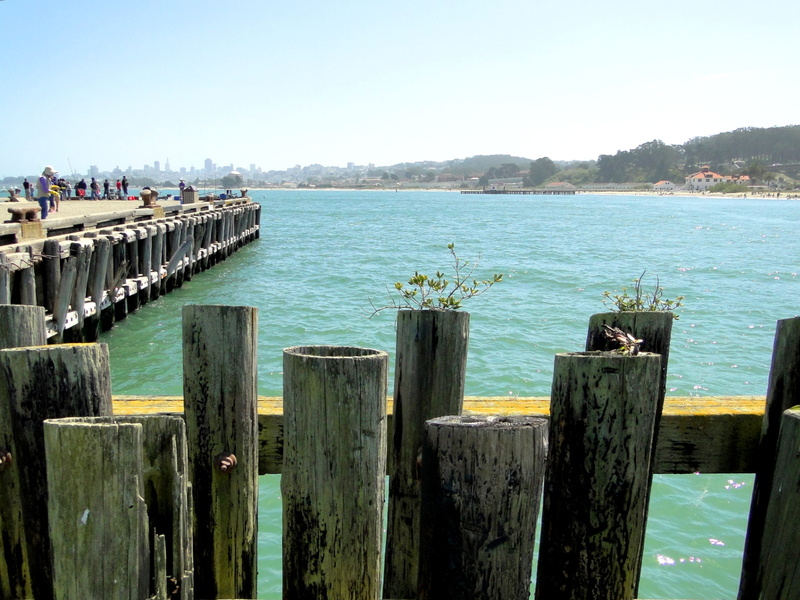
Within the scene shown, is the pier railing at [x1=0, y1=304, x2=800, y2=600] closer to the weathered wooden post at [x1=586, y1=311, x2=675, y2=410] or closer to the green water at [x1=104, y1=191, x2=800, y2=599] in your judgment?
the weathered wooden post at [x1=586, y1=311, x2=675, y2=410]

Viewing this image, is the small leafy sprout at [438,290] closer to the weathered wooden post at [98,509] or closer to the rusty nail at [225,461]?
the rusty nail at [225,461]

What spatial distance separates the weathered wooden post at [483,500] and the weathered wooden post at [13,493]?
4.50 ft

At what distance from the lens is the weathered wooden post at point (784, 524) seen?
80.0 inches

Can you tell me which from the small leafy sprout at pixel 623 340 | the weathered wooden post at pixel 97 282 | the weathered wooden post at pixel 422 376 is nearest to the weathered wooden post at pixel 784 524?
the small leafy sprout at pixel 623 340

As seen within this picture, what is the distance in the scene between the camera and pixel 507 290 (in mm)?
22281

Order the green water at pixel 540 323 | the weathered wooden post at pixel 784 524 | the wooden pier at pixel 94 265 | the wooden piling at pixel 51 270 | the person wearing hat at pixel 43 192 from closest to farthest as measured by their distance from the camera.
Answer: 1. the weathered wooden post at pixel 784 524
2. the green water at pixel 540 323
3. the wooden pier at pixel 94 265
4. the wooden piling at pixel 51 270
5. the person wearing hat at pixel 43 192

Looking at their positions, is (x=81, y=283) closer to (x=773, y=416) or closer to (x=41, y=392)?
(x=41, y=392)

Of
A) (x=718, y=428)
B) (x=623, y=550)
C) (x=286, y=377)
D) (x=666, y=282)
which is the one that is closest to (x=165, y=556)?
(x=286, y=377)

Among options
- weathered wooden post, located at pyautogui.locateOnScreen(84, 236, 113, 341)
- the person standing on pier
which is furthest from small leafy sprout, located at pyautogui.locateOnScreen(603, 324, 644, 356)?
the person standing on pier

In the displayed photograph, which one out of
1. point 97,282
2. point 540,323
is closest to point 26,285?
point 97,282

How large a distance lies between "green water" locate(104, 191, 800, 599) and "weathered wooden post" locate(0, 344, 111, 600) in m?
3.96

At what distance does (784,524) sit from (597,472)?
533 mm

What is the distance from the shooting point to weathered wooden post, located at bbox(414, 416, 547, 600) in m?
1.97

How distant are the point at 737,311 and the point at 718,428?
1821cm
